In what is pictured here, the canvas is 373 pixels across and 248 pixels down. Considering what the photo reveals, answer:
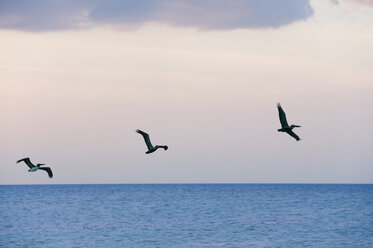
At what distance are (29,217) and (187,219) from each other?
33.6 meters

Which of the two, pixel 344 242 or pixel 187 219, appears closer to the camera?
pixel 344 242

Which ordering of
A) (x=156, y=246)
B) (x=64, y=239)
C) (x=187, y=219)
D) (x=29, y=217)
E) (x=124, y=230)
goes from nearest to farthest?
(x=156, y=246), (x=64, y=239), (x=124, y=230), (x=187, y=219), (x=29, y=217)

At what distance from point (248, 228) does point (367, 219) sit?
→ 1470 inches

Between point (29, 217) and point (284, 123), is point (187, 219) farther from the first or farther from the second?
point (284, 123)

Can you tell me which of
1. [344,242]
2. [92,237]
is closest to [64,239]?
[92,237]

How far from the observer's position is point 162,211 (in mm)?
154625

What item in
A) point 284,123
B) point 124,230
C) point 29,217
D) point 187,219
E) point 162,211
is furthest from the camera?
point 162,211

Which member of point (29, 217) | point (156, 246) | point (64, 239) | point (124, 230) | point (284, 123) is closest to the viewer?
point (284, 123)

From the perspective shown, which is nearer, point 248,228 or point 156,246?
point 156,246

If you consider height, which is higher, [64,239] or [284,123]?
[284,123]

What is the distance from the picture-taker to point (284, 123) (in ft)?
174

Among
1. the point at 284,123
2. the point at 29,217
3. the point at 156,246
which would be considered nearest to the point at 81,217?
the point at 29,217

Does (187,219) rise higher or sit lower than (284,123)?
lower

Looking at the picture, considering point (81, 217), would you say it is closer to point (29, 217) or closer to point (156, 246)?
point (29, 217)
